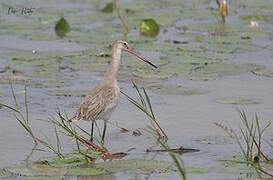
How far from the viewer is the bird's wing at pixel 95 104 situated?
8359 mm

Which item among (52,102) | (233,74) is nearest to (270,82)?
(233,74)

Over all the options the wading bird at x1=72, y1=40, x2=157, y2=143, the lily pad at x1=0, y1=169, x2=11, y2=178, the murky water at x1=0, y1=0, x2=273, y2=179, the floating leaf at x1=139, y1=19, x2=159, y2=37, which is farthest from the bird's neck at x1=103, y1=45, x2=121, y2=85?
the floating leaf at x1=139, y1=19, x2=159, y2=37

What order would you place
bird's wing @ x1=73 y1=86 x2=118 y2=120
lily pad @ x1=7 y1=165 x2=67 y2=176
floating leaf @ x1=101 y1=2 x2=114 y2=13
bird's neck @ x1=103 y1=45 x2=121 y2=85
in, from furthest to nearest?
floating leaf @ x1=101 y1=2 x2=114 y2=13 < bird's neck @ x1=103 y1=45 x2=121 y2=85 < bird's wing @ x1=73 y1=86 x2=118 y2=120 < lily pad @ x1=7 y1=165 x2=67 y2=176

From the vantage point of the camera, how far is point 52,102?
992 cm

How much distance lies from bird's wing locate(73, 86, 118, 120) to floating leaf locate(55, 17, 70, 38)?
510cm

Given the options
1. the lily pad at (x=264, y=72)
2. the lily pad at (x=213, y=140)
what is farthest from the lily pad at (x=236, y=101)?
the lily pad at (x=213, y=140)

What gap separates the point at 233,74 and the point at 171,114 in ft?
6.26

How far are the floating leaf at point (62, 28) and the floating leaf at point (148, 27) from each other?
1.14 meters

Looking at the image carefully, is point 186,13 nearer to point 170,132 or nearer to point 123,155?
point 170,132

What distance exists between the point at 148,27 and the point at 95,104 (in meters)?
5.44

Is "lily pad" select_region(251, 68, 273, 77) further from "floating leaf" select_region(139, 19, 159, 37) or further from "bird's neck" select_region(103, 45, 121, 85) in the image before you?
"floating leaf" select_region(139, 19, 159, 37)

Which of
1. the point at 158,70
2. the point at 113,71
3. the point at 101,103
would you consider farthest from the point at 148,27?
the point at 101,103

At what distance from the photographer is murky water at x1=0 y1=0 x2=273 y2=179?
8.50 metres

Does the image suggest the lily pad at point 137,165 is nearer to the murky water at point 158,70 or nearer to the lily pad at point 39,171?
the murky water at point 158,70
